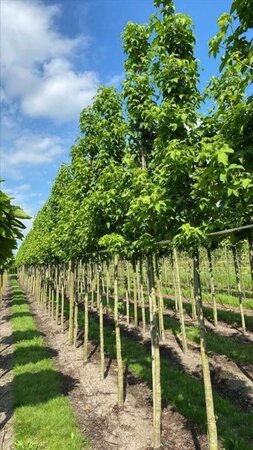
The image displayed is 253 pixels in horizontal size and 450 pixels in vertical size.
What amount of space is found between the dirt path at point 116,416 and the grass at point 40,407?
36 centimetres

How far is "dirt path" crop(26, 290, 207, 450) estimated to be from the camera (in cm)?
770

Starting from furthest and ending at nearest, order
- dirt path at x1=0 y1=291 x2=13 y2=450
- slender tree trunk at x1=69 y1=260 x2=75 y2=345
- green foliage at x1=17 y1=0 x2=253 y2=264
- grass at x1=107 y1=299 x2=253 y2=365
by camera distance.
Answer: slender tree trunk at x1=69 y1=260 x2=75 y2=345 < grass at x1=107 y1=299 x2=253 y2=365 < dirt path at x1=0 y1=291 x2=13 y2=450 < green foliage at x1=17 y1=0 x2=253 y2=264

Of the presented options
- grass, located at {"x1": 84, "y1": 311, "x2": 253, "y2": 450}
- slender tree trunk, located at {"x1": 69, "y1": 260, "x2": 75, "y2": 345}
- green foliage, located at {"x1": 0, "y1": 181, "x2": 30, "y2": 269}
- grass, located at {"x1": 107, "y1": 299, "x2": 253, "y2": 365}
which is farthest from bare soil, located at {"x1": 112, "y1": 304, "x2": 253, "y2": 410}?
green foliage, located at {"x1": 0, "y1": 181, "x2": 30, "y2": 269}

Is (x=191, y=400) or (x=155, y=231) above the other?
(x=155, y=231)

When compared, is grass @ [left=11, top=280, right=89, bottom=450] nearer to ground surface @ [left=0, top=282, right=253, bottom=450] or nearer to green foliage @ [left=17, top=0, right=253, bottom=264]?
ground surface @ [left=0, top=282, right=253, bottom=450]

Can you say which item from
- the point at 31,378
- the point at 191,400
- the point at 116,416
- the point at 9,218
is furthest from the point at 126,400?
the point at 9,218

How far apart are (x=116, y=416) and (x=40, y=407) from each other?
1.84 m

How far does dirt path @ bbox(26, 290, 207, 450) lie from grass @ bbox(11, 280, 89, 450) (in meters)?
0.36

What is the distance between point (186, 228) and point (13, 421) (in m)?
6.23

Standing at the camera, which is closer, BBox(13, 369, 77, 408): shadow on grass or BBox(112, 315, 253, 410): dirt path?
BBox(112, 315, 253, 410): dirt path

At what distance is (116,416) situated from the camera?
29.7 feet

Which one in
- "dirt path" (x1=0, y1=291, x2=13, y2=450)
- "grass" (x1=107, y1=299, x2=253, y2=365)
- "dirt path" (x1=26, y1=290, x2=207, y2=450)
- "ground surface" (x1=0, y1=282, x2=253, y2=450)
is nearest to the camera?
"dirt path" (x1=26, y1=290, x2=207, y2=450)

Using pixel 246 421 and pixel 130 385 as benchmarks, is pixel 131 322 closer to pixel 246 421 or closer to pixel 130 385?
pixel 130 385

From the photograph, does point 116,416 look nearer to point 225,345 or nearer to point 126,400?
point 126,400
